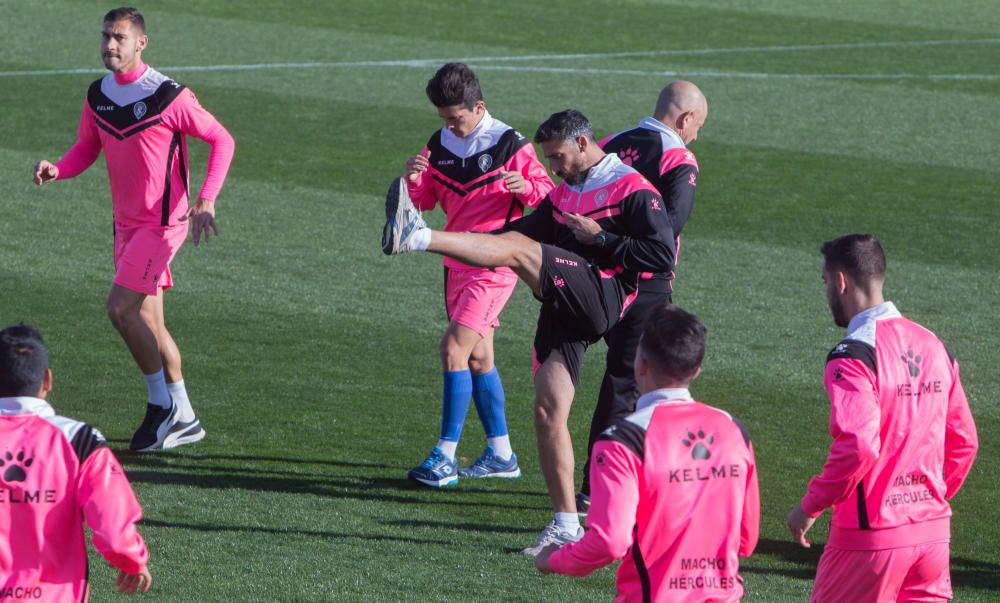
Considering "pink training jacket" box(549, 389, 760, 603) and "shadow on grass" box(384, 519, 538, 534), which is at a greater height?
"pink training jacket" box(549, 389, 760, 603)

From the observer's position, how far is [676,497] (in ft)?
12.5

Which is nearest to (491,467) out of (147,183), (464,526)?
(464,526)

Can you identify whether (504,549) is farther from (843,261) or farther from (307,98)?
(307,98)

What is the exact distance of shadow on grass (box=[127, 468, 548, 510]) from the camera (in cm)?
704

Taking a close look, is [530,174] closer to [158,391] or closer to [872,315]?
[158,391]

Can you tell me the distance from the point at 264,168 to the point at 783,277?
5.96 m

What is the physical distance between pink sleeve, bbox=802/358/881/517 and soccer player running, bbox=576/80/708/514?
224cm

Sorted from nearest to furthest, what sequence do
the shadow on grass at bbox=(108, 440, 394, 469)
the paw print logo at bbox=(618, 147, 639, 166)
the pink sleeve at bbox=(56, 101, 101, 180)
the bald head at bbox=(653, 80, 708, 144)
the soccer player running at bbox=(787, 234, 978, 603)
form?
the soccer player running at bbox=(787, 234, 978, 603) → the paw print logo at bbox=(618, 147, 639, 166) → the bald head at bbox=(653, 80, 708, 144) → the shadow on grass at bbox=(108, 440, 394, 469) → the pink sleeve at bbox=(56, 101, 101, 180)

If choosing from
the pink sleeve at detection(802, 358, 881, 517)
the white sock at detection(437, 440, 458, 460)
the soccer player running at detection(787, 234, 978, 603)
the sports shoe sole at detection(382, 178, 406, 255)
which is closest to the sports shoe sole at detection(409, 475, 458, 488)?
the white sock at detection(437, 440, 458, 460)

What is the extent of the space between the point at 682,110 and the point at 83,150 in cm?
326

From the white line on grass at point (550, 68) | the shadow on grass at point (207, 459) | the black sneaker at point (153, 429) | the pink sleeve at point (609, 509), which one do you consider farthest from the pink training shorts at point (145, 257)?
the white line on grass at point (550, 68)

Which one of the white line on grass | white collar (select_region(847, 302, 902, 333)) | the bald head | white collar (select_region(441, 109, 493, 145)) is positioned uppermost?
the white line on grass

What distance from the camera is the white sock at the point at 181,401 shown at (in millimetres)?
7797

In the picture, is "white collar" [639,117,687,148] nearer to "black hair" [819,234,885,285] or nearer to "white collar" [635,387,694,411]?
"black hair" [819,234,885,285]
